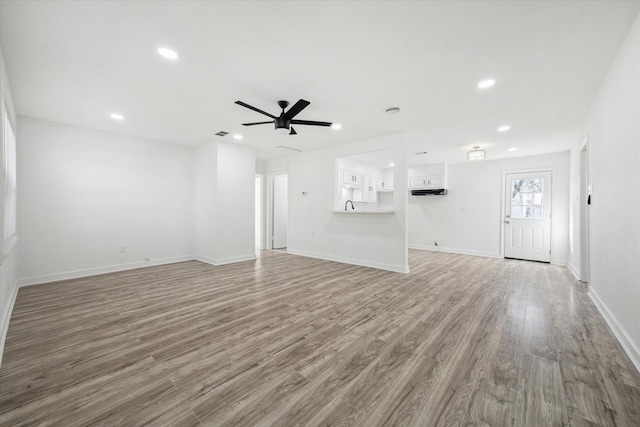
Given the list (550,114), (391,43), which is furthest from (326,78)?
(550,114)

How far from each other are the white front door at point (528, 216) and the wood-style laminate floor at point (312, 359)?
109 inches

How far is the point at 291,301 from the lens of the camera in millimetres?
3135

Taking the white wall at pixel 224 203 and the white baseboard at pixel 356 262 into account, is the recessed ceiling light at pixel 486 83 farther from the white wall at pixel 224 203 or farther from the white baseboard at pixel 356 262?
the white wall at pixel 224 203

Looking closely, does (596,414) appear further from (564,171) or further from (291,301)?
(564,171)

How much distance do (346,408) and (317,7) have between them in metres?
2.59

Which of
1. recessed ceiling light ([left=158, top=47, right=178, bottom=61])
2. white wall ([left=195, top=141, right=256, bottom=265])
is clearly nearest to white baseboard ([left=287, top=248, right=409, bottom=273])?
white wall ([left=195, top=141, right=256, bottom=265])

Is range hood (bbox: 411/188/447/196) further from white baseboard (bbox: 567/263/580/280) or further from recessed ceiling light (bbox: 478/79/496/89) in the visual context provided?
recessed ceiling light (bbox: 478/79/496/89)

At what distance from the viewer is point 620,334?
2.18 meters

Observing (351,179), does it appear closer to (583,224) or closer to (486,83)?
(486,83)

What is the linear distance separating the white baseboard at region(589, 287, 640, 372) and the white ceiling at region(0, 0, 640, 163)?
7.85ft

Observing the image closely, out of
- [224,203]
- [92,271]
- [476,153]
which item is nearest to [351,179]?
[476,153]

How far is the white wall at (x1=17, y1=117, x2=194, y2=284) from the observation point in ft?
12.8

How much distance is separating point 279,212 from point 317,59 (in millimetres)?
5462

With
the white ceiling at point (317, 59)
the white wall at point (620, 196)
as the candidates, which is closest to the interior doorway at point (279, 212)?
the white ceiling at point (317, 59)
